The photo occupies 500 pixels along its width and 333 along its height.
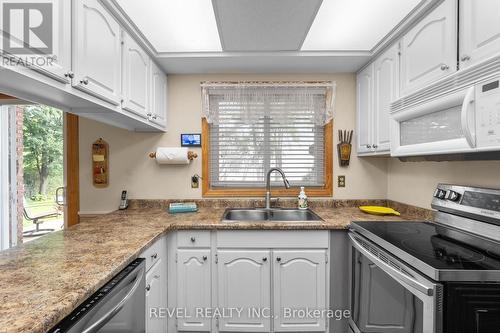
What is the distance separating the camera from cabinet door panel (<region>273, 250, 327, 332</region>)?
1762 mm

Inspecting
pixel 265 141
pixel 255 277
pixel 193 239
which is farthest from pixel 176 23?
pixel 255 277

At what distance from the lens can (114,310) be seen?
917 mm

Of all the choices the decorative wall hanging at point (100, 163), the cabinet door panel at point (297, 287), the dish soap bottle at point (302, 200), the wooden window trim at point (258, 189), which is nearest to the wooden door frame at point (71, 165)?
the decorative wall hanging at point (100, 163)

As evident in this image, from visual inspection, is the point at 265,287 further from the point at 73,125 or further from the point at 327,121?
the point at 73,125

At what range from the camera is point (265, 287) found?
1.76m

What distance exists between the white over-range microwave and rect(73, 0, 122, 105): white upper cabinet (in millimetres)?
1631

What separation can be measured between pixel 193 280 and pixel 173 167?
1.04 m

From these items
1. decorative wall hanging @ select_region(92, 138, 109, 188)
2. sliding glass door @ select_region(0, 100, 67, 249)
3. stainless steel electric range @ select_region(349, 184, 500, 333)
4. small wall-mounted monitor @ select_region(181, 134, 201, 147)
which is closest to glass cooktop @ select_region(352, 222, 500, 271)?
stainless steel electric range @ select_region(349, 184, 500, 333)

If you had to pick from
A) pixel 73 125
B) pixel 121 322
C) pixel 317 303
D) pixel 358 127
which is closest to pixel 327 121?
pixel 358 127

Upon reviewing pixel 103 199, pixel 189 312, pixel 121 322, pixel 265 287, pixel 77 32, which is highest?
pixel 77 32

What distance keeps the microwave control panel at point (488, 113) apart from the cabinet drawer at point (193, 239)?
1.54 metres

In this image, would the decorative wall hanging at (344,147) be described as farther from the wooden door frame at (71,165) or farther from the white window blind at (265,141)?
the wooden door frame at (71,165)

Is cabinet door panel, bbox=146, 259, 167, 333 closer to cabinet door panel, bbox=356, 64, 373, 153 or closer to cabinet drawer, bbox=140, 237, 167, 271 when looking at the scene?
cabinet drawer, bbox=140, 237, 167, 271

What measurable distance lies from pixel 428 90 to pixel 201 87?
5.67 feet
